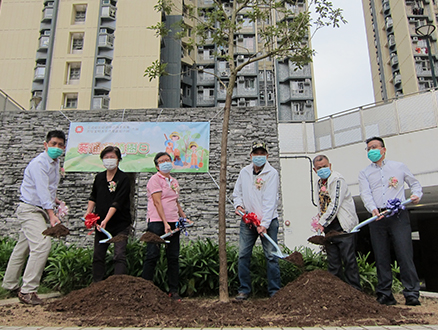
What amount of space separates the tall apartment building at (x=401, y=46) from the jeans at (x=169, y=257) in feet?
97.8

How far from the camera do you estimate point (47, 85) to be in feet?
75.9

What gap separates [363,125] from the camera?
34.7 ft

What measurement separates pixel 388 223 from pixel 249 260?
134cm

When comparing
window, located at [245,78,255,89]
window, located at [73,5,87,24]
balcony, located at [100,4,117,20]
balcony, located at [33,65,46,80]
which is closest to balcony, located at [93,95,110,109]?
balcony, located at [33,65,46,80]

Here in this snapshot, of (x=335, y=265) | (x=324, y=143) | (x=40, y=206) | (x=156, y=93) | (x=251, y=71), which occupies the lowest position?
(x=335, y=265)

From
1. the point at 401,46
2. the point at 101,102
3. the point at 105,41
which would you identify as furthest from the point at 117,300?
the point at 401,46

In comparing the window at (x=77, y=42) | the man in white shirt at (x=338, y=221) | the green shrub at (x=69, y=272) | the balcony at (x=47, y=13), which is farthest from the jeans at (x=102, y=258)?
the balcony at (x=47, y=13)

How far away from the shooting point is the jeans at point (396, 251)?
2984mm

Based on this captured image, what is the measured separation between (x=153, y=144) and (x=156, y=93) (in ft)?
52.2

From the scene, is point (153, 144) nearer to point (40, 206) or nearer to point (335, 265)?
point (40, 206)

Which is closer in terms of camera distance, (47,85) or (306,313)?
(306,313)

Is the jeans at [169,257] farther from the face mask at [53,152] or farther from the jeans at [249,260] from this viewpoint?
the face mask at [53,152]

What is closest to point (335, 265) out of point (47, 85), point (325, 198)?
point (325, 198)

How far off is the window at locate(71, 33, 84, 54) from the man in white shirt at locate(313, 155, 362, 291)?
25056mm
